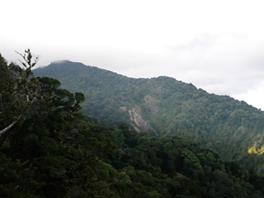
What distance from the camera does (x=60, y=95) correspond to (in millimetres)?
58562

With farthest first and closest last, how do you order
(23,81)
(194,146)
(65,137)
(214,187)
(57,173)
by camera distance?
(194,146), (214,187), (65,137), (57,173), (23,81)

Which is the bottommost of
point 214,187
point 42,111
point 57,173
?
point 214,187

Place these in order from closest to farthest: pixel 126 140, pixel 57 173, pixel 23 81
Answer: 1. pixel 23 81
2. pixel 57 173
3. pixel 126 140

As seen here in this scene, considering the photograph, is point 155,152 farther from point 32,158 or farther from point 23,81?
point 23,81

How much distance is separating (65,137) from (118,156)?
144ft

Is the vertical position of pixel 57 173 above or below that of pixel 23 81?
below

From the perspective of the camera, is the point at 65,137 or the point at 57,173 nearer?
the point at 57,173

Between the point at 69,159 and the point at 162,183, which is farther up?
the point at 69,159

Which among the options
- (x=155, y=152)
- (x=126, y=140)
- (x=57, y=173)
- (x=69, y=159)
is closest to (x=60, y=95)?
(x=69, y=159)

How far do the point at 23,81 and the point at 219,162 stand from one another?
4042 inches

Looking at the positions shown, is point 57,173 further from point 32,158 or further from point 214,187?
point 214,187

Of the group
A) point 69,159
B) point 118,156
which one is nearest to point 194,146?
point 118,156

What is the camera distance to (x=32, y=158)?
4381 centimetres

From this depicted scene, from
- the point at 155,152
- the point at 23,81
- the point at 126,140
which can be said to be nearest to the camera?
the point at 23,81
